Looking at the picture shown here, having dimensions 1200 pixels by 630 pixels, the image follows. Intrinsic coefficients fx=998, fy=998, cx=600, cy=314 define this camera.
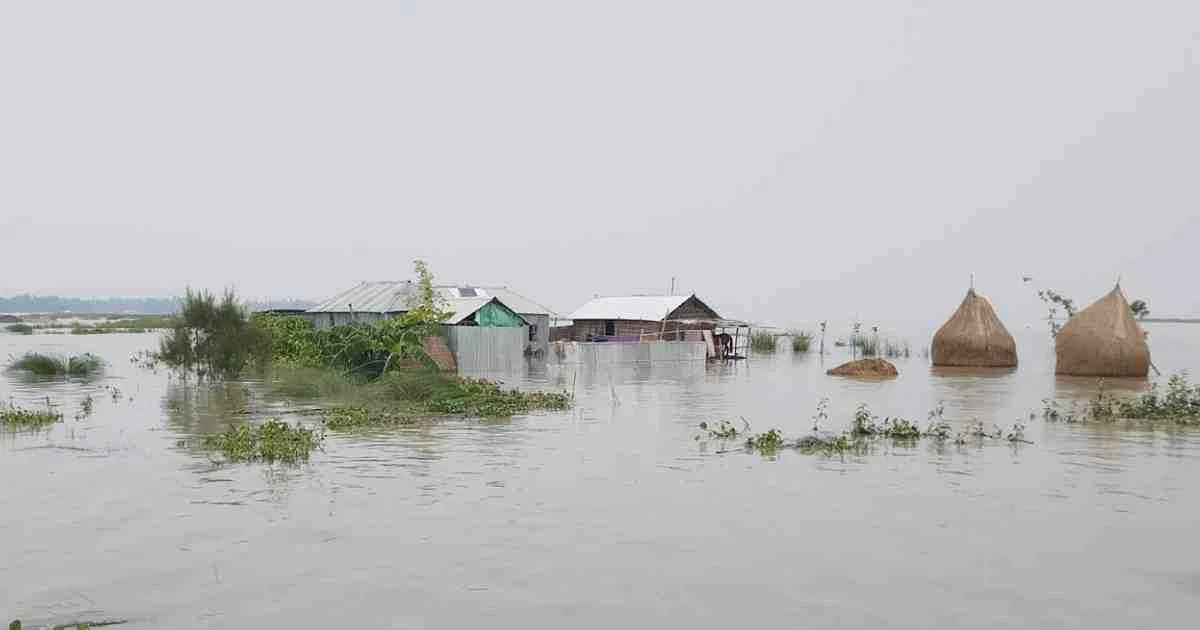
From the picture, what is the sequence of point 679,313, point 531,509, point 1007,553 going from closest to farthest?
point 1007,553, point 531,509, point 679,313

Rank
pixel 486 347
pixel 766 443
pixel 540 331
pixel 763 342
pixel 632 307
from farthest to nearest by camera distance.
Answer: pixel 763 342 → pixel 632 307 → pixel 540 331 → pixel 486 347 → pixel 766 443

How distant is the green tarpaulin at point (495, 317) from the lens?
30.4 m

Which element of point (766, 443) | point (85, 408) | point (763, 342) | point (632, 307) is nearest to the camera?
point (766, 443)

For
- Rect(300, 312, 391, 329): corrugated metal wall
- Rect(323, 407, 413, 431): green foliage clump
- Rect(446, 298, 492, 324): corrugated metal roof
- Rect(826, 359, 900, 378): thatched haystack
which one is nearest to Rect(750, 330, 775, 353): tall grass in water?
Rect(826, 359, 900, 378): thatched haystack

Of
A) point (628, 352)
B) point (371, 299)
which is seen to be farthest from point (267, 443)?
point (628, 352)

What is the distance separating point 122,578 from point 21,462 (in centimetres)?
590

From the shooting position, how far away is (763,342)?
5116 cm

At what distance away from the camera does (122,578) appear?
7.25 metres

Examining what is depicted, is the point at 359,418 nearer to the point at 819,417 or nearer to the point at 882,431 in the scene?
the point at 819,417

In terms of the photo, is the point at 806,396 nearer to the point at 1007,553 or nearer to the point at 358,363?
the point at 358,363

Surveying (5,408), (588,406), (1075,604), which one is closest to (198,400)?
(5,408)

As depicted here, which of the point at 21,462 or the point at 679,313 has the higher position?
the point at 679,313

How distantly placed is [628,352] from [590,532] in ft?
88.0

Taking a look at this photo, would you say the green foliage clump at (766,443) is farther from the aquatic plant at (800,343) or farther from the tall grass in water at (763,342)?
the tall grass in water at (763,342)
